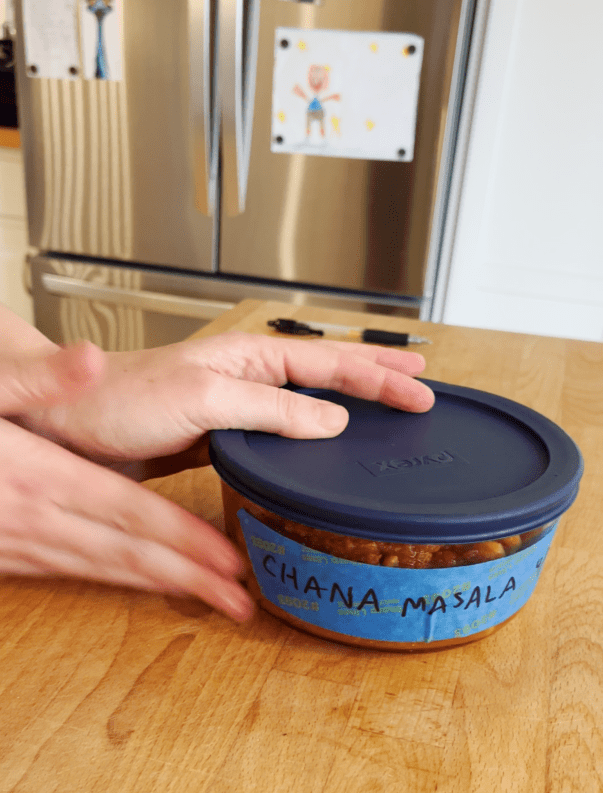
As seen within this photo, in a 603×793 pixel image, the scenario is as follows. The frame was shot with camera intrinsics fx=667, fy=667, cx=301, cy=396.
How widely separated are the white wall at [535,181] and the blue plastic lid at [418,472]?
A: 1490mm

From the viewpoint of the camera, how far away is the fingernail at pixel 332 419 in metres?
0.46

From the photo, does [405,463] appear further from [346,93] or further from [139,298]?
[139,298]

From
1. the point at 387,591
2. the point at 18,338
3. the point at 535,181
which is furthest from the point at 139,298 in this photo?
the point at 387,591

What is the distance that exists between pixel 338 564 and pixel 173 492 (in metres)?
0.24

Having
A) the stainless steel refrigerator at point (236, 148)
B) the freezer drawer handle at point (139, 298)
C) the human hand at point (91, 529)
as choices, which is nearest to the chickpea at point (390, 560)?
the human hand at point (91, 529)

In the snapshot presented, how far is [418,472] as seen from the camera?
1.37 ft

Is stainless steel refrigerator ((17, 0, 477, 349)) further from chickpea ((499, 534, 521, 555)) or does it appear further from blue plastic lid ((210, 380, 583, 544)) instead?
chickpea ((499, 534, 521, 555))

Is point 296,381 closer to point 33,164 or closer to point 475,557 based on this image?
point 475,557

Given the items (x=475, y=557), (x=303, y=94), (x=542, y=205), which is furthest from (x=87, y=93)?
(x=475, y=557)

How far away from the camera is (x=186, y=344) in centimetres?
53

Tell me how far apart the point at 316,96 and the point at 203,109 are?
309 mm

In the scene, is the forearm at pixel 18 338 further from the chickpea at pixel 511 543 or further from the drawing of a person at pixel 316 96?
the drawing of a person at pixel 316 96

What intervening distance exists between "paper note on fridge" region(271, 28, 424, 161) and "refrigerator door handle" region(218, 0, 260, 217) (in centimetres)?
7

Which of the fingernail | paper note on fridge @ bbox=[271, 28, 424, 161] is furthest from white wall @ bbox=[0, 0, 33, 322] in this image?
the fingernail
